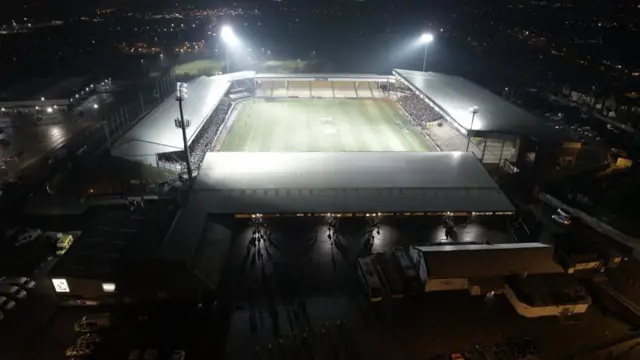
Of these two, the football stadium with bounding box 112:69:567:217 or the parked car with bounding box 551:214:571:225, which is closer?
the football stadium with bounding box 112:69:567:217

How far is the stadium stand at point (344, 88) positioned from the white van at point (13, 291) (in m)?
27.1

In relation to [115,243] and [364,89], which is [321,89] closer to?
[364,89]

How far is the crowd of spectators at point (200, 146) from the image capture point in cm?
1919

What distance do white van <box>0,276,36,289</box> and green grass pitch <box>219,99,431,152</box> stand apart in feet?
40.7

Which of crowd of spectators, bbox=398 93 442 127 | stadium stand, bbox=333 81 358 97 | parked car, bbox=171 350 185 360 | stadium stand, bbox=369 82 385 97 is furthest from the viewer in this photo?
stadium stand, bbox=369 82 385 97

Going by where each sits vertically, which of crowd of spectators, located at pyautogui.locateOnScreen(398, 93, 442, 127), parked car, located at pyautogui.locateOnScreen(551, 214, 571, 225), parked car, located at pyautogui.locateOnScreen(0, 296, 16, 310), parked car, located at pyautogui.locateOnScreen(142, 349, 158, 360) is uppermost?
crowd of spectators, located at pyautogui.locateOnScreen(398, 93, 442, 127)

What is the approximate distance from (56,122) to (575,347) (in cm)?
3118

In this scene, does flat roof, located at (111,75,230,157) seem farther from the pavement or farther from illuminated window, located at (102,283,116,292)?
the pavement

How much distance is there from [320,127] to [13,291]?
18.9 meters

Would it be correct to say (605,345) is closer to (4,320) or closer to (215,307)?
(215,307)

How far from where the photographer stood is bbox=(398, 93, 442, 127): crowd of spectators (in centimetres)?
2717

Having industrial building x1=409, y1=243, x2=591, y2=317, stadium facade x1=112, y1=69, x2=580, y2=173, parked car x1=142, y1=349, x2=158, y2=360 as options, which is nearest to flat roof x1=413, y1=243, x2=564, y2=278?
industrial building x1=409, y1=243, x2=591, y2=317

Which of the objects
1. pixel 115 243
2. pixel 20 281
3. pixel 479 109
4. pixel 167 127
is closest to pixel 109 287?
pixel 115 243

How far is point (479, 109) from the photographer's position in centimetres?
2352
